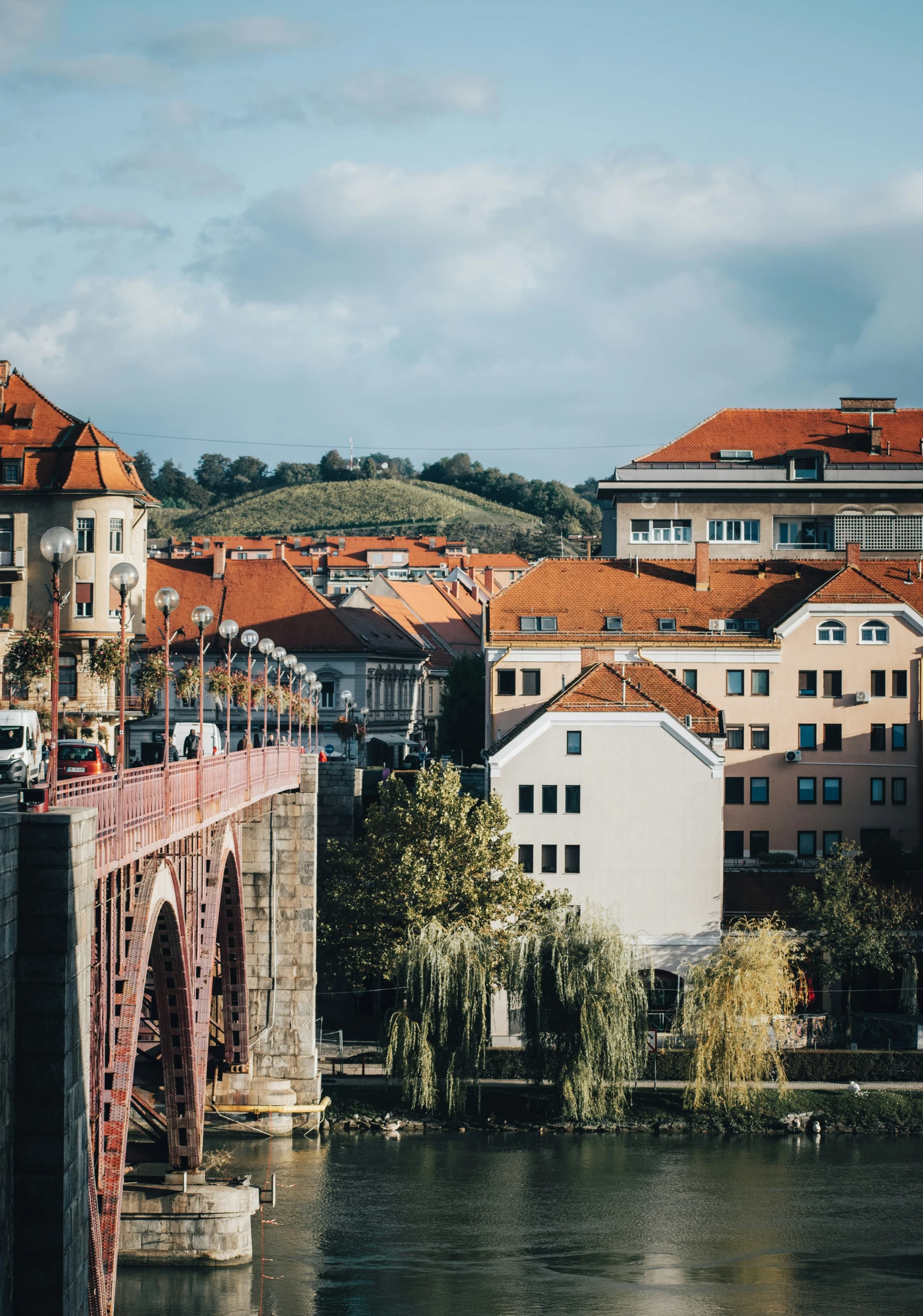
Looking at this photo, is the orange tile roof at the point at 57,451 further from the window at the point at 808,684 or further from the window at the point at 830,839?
the window at the point at 830,839

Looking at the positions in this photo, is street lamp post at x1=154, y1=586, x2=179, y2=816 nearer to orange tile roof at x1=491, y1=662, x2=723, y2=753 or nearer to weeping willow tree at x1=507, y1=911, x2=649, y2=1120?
weeping willow tree at x1=507, y1=911, x2=649, y2=1120

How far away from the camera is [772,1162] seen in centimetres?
Result: 4819

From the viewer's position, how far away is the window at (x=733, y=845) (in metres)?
64.9

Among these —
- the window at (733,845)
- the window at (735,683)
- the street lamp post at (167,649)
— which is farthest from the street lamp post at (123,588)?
the window at (735,683)

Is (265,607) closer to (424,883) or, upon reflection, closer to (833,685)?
(833,685)

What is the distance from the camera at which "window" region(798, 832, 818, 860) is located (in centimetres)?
6506

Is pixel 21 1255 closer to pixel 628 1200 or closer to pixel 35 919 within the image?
pixel 35 919

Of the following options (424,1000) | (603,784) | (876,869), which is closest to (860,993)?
(876,869)

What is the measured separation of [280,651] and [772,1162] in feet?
62.7

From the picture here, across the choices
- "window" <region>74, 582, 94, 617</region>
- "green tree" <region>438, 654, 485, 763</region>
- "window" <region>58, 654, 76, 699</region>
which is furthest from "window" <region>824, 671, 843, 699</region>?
"window" <region>74, 582, 94, 617</region>

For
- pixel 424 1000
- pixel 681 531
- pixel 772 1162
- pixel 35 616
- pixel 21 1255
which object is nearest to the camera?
pixel 21 1255

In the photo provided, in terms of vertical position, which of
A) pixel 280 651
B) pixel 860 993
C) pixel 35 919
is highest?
pixel 280 651

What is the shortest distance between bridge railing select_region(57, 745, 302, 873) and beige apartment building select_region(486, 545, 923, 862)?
25.4 metres

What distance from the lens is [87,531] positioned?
2896 inches
